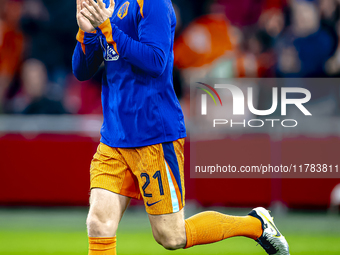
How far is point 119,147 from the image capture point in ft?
10.7

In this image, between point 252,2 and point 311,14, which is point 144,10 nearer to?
point 311,14

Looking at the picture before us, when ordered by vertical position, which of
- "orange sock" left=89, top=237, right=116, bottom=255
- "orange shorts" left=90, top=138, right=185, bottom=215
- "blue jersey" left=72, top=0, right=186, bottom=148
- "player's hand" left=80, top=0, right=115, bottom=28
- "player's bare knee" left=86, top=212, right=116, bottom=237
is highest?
"player's hand" left=80, top=0, right=115, bottom=28

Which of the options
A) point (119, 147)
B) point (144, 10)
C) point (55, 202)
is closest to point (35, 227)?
point (55, 202)

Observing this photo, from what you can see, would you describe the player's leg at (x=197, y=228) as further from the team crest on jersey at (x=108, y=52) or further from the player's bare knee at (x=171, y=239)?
the team crest on jersey at (x=108, y=52)

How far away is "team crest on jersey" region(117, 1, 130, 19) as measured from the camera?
3195mm

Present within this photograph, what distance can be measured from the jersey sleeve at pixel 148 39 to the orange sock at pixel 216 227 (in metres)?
0.98

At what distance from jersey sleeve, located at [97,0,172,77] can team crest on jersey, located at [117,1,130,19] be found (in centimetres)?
11

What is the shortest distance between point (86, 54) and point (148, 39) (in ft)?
1.55

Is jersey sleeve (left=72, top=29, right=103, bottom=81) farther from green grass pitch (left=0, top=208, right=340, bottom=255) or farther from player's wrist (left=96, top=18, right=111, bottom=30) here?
green grass pitch (left=0, top=208, right=340, bottom=255)

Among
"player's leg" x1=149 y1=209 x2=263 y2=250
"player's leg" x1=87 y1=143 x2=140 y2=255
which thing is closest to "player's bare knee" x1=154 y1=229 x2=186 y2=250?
"player's leg" x1=149 y1=209 x2=263 y2=250

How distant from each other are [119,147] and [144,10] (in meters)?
0.81

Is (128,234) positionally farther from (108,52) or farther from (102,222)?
(108,52)

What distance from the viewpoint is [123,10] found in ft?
10.5

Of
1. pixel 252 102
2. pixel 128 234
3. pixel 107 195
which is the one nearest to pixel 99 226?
pixel 107 195
